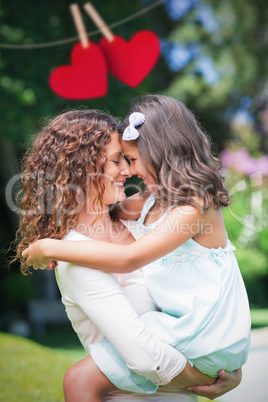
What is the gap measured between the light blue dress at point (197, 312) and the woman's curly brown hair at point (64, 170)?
1.06ft

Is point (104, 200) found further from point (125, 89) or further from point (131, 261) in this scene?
point (125, 89)

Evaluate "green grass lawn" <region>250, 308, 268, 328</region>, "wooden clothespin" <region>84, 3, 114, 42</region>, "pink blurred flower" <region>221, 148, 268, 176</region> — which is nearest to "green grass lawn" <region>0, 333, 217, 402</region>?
"green grass lawn" <region>250, 308, 268, 328</region>

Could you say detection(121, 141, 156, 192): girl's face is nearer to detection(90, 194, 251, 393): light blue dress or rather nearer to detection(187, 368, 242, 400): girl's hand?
detection(90, 194, 251, 393): light blue dress

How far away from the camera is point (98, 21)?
3.33m

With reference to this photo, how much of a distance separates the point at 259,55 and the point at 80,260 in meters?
10.4

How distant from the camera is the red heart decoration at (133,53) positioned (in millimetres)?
3898

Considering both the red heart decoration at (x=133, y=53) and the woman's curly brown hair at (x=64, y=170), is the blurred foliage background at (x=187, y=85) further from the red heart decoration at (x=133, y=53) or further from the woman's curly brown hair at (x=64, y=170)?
the woman's curly brown hair at (x=64, y=170)

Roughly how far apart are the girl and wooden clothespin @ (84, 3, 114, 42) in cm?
145

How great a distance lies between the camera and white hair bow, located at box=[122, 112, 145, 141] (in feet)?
6.46

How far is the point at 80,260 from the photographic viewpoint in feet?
5.74

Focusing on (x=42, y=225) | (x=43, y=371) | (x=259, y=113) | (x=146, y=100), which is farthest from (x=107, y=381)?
(x=259, y=113)

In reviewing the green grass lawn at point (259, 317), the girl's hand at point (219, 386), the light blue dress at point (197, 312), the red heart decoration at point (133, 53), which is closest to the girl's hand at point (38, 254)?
the light blue dress at point (197, 312)

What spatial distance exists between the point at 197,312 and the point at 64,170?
0.71 meters

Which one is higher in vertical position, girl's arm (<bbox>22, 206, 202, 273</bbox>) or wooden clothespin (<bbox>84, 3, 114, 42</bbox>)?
wooden clothespin (<bbox>84, 3, 114, 42</bbox>)
